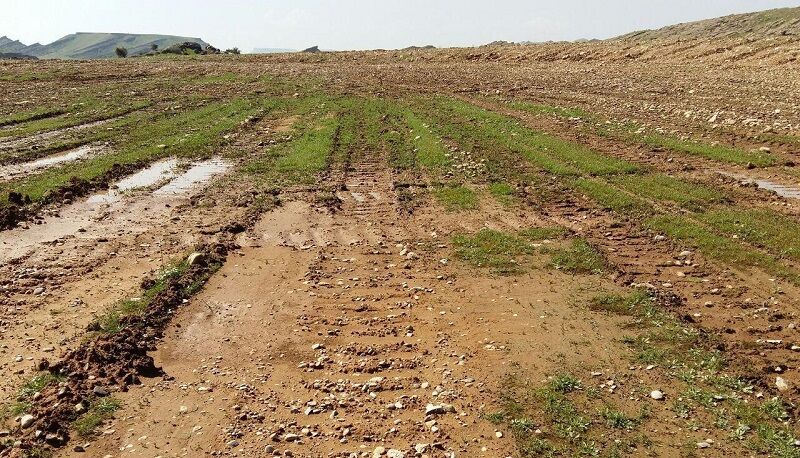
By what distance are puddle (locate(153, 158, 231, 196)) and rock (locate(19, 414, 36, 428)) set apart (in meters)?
9.42

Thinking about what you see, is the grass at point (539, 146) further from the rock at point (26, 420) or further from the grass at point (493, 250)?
the rock at point (26, 420)

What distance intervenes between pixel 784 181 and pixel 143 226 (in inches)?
617

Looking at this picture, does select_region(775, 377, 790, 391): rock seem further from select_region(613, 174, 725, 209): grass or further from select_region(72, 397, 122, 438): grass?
select_region(72, 397, 122, 438): grass

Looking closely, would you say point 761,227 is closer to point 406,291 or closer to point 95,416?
point 406,291

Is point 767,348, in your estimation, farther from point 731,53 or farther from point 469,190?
point 731,53

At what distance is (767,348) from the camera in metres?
7.55

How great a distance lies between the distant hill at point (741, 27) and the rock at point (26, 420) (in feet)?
175

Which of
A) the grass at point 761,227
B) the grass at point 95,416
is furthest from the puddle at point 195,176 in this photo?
the grass at point 761,227

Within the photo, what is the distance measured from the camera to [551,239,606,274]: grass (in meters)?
10.1

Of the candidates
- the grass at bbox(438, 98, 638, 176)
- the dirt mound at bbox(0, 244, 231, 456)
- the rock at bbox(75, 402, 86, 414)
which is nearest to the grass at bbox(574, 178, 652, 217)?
the grass at bbox(438, 98, 638, 176)

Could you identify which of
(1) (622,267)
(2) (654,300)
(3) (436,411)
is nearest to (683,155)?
(1) (622,267)

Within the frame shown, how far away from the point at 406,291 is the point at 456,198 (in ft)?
16.7

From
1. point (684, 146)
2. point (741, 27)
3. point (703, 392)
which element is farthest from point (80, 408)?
point (741, 27)

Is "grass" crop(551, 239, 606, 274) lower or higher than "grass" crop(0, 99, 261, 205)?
lower
